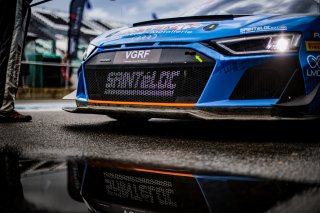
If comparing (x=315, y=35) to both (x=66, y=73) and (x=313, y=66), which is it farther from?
(x=66, y=73)

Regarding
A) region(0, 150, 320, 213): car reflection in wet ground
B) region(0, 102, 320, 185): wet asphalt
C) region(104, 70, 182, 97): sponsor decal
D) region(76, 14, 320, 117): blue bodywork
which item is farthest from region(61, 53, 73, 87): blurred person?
region(0, 150, 320, 213): car reflection in wet ground

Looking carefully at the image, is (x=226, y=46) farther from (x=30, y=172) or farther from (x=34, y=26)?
(x=34, y=26)

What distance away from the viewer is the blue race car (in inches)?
114

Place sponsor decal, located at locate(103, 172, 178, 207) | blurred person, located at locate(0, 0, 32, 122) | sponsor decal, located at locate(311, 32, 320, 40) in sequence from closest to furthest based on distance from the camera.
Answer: sponsor decal, located at locate(103, 172, 178, 207)
sponsor decal, located at locate(311, 32, 320, 40)
blurred person, located at locate(0, 0, 32, 122)

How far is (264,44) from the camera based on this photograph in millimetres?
2949

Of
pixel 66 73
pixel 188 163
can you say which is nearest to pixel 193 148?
pixel 188 163

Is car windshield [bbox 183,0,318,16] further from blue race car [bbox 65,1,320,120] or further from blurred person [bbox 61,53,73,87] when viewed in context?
blurred person [bbox 61,53,73,87]

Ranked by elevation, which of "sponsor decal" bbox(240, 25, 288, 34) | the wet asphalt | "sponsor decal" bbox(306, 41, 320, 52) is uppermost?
"sponsor decal" bbox(240, 25, 288, 34)

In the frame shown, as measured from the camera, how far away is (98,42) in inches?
149

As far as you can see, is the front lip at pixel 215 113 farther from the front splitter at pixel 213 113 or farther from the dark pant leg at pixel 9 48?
the dark pant leg at pixel 9 48

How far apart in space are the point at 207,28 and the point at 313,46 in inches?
31.0

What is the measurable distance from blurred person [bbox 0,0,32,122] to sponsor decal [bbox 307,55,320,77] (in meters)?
2.90

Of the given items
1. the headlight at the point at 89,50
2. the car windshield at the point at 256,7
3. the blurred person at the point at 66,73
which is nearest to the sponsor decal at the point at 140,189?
the headlight at the point at 89,50

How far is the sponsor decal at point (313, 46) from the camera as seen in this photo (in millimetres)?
2957
